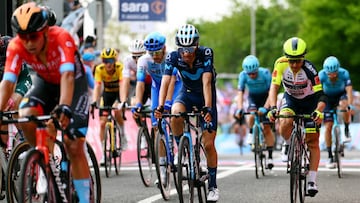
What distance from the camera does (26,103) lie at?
307 inches

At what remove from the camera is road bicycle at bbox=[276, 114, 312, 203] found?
33.7ft

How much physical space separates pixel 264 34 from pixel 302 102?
89329mm

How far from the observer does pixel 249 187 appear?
13234 millimetres

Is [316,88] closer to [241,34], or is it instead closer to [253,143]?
[253,143]

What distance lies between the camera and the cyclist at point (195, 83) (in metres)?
Answer: 10.2

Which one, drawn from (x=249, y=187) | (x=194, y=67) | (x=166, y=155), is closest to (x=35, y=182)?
(x=194, y=67)

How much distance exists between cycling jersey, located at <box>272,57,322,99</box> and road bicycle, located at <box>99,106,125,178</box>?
4278 millimetres

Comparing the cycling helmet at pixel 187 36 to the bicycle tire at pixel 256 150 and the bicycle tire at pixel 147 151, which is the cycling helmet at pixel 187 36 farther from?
the bicycle tire at pixel 256 150

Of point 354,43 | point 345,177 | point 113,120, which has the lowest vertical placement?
point 345,177

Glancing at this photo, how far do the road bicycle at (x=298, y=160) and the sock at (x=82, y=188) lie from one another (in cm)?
296

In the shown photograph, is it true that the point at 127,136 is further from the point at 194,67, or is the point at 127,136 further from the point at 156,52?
the point at 194,67

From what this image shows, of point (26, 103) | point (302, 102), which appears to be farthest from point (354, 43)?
point (26, 103)

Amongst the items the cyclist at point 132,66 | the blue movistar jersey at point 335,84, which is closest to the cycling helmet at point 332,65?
the blue movistar jersey at point 335,84

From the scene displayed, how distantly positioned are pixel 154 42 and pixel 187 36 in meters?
2.45
